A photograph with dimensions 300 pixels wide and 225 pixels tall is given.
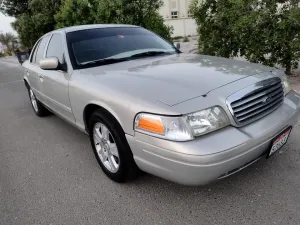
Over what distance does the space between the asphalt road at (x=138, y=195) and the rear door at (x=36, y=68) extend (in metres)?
1.31

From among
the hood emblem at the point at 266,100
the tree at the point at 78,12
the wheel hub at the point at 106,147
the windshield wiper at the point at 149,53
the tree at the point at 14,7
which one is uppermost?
the tree at the point at 14,7

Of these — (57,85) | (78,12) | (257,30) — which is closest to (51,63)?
(57,85)

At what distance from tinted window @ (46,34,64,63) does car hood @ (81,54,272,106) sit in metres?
0.63

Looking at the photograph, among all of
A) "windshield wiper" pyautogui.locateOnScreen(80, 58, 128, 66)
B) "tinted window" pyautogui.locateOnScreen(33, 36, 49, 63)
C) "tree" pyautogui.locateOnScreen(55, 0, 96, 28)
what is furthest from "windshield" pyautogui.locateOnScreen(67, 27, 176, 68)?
"tree" pyautogui.locateOnScreen(55, 0, 96, 28)

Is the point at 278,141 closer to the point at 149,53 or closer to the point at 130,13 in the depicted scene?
the point at 149,53

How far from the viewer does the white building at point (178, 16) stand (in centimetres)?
2250

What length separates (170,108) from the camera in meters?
2.11

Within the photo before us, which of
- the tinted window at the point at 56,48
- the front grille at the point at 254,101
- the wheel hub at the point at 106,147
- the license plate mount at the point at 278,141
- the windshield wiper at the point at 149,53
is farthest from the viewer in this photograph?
the tinted window at the point at 56,48

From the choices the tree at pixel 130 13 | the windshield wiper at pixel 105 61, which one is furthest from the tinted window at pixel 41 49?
the tree at pixel 130 13

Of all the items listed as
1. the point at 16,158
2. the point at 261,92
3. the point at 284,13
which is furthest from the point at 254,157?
the point at 284,13

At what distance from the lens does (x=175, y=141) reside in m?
2.06

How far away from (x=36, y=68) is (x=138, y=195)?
2.92m

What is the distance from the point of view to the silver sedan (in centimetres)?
209

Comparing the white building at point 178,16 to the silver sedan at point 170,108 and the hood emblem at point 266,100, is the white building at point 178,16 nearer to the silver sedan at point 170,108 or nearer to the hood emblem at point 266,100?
the silver sedan at point 170,108
